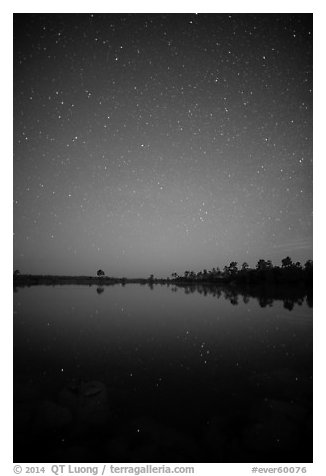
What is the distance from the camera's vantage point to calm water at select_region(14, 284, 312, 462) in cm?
454

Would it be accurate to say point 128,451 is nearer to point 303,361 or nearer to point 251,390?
point 251,390

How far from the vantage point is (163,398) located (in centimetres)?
642

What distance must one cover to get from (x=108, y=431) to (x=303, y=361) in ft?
21.6

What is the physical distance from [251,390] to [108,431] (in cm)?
354

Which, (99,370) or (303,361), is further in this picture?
(303,361)

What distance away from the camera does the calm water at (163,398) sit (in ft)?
14.9

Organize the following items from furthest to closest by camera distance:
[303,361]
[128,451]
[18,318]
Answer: [18,318], [303,361], [128,451]

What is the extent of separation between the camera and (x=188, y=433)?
16.4 feet
